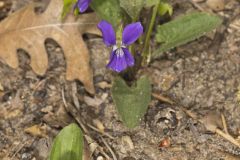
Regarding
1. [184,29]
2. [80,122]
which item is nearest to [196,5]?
[184,29]

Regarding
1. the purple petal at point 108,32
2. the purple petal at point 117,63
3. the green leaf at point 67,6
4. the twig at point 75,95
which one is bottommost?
the twig at point 75,95

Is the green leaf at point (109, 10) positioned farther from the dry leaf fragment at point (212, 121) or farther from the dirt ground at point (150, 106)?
the dry leaf fragment at point (212, 121)

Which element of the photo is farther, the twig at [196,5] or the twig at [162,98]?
the twig at [196,5]

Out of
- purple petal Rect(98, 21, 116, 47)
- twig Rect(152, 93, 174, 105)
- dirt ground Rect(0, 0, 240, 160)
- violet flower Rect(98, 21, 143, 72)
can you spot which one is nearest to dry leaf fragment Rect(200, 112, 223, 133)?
dirt ground Rect(0, 0, 240, 160)

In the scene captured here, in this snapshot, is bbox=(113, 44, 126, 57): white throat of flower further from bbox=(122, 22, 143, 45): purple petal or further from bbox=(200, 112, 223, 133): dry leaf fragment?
bbox=(200, 112, 223, 133): dry leaf fragment

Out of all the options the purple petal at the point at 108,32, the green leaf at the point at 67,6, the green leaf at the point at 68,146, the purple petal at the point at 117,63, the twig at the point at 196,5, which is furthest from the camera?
the twig at the point at 196,5

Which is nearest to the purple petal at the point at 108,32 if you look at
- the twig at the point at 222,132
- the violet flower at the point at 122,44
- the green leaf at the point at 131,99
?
the violet flower at the point at 122,44
